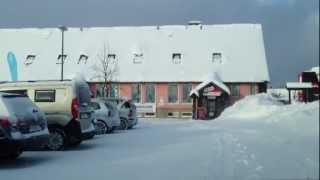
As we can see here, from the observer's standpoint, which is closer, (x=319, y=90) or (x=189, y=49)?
(x=319, y=90)

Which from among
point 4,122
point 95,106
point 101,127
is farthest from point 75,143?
point 101,127

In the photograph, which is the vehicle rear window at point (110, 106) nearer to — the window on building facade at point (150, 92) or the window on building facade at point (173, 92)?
the window on building facade at point (173, 92)

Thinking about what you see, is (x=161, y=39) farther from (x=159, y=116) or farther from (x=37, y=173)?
(x=37, y=173)

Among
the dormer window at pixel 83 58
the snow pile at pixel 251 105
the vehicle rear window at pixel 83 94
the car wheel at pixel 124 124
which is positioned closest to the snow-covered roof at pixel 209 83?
the snow pile at pixel 251 105

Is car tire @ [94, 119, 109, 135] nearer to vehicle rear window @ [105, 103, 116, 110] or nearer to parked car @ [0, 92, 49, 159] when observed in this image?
vehicle rear window @ [105, 103, 116, 110]

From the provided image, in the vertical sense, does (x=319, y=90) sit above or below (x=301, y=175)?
above

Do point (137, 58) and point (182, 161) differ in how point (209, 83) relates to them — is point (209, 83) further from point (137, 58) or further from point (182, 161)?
point (182, 161)

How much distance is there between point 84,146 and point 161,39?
4426 cm

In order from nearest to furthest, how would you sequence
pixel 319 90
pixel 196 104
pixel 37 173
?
pixel 319 90, pixel 37 173, pixel 196 104

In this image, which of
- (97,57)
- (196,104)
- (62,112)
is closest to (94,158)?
(62,112)

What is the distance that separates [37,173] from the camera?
10766 mm

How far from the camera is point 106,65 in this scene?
55406mm

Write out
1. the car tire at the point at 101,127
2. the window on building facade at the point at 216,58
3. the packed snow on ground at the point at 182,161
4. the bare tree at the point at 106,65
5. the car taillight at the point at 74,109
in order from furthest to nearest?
the window on building facade at the point at 216,58 < the bare tree at the point at 106,65 < the car tire at the point at 101,127 < the car taillight at the point at 74,109 < the packed snow on ground at the point at 182,161

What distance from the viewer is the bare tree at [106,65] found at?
184 ft
